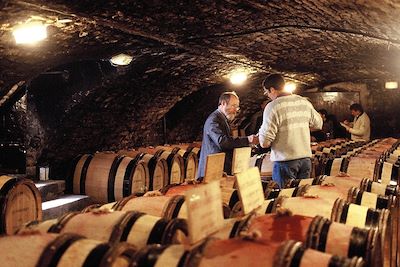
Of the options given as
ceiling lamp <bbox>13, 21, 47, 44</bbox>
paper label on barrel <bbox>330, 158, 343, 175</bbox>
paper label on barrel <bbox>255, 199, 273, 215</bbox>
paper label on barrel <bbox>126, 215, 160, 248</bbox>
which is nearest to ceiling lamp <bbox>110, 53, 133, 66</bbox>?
ceiling lamp <bbox>13, 21, 47, 44</bbox>

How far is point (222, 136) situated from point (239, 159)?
0.41 meters

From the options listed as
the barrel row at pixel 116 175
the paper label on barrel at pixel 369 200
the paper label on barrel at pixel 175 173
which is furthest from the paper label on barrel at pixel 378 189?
the paper label on barrel at pixel 175 173

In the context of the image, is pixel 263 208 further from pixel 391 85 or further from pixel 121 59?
pixel 391 85

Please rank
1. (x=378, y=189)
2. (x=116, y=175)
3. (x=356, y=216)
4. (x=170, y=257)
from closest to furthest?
1. (x=170, y=257)
2. (x=356, y=216)
3. (x=378, y=189)
4. (x=116, y=175)

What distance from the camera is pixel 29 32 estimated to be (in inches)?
167

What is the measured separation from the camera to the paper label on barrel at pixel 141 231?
7.97ft

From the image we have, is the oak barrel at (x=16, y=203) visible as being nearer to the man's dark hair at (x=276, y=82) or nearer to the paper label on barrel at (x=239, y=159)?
the paper label on barrel at (x=239, y=159)

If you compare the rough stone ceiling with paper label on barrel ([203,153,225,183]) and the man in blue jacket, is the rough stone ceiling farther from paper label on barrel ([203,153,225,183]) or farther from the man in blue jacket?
paper label on barrel ([203,153,225,183])

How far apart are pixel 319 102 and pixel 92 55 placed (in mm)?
9529

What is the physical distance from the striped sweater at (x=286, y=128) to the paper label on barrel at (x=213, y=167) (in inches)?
39.6

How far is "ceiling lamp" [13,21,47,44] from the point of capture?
164 inches

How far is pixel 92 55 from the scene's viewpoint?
581 cm

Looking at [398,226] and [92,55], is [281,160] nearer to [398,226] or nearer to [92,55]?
[398,226]

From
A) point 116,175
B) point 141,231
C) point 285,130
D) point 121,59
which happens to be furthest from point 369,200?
point 121,59
